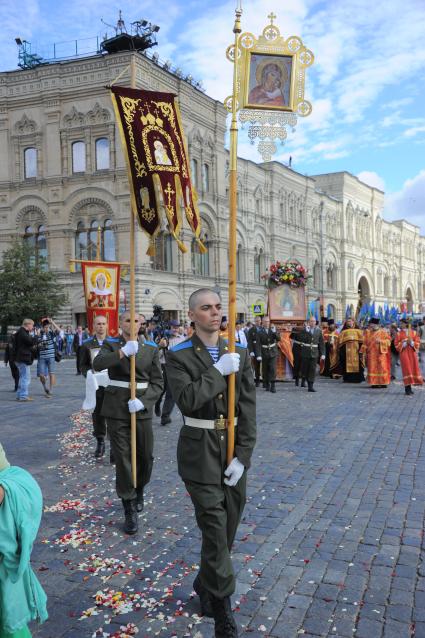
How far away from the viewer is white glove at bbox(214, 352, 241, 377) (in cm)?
355

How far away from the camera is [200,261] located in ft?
132

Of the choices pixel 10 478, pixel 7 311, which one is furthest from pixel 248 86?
pixel 7 311

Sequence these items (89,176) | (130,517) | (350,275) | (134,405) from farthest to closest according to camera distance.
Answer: (350,275)
(89,176)
(134,405)
(130,517)

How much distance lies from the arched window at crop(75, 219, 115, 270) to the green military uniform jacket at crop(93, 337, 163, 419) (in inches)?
1184

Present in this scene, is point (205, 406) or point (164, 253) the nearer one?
point (205, 406)

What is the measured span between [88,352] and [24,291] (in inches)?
1005

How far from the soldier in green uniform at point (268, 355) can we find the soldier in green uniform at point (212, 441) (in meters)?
11.3

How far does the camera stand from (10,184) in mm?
36875

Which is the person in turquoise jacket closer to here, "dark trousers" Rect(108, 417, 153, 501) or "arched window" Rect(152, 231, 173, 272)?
"dark trousers" Rect(108, 417, 153, 501)

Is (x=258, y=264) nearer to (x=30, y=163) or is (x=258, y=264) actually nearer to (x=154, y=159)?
(x=30, y=163)

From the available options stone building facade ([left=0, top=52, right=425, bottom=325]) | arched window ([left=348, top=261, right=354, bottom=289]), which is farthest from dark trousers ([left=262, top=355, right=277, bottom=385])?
arched window ([left=348, top=261, right=354, bottom=289])

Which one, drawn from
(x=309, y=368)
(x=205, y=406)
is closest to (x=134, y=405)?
(x=205, y=406)

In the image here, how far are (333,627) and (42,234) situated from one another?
118ft

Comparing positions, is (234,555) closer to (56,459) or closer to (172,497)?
(172,497)
